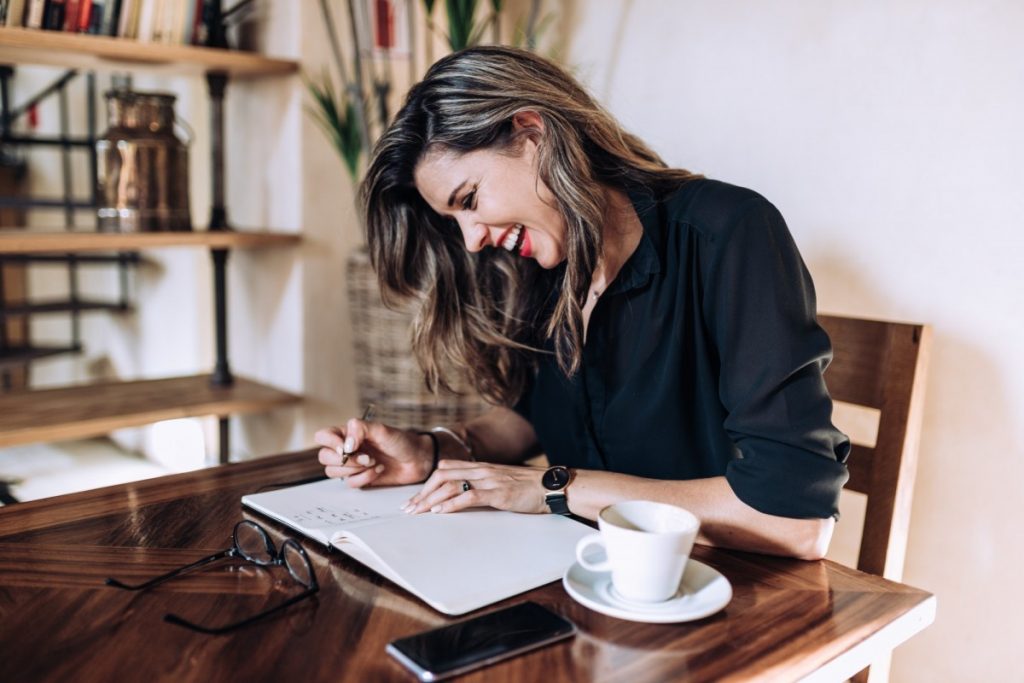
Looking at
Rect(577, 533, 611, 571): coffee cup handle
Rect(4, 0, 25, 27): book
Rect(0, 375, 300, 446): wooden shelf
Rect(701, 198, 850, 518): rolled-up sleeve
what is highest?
Rect(4, 0, 25, 27): book

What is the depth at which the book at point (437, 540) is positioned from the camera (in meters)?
0.86

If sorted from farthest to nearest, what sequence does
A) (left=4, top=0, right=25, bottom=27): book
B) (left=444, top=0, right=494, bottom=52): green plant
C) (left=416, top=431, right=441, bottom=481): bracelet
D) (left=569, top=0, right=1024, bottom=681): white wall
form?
1. (left=444, top=0, right=494, bottom=52): green plant
2. (left=4, top=0, right=25, bottom=27): book
3. (left=569, top=0, right=1024, bottom=681): white wall
4. (left=416, top=431, right=441, bottom=481): bracelet

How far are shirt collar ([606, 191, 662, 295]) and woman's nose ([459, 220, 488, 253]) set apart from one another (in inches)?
7.5

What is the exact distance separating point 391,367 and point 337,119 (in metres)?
0.62

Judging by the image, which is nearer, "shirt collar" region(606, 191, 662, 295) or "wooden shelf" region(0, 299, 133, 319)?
"shirt collar" region(606, 191, 662, 295)

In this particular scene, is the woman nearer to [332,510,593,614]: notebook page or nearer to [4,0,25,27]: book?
[332,510,593,614]: notebook page

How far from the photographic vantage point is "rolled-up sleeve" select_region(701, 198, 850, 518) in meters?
1.00

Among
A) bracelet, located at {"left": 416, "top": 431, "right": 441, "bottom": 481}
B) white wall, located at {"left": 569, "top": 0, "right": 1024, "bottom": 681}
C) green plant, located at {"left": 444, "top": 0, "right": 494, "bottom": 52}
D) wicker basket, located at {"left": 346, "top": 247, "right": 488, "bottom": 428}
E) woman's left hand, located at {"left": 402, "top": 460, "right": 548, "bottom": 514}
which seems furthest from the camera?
wicker basket, located at {"left": 346, "top": 247, "right": 488, "bottom": 428}

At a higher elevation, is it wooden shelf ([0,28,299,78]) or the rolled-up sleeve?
wooden shelf ([0,28,299,78])

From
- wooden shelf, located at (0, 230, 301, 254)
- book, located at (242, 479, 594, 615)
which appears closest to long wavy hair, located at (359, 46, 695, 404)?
book, located at (242, 479, 594, 615)

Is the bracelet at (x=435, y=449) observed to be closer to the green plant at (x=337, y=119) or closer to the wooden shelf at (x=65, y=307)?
the green plant at (x=337, y=119)

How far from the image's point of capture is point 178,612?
2.70ft

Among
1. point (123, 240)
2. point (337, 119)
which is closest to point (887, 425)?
point (337, 119)

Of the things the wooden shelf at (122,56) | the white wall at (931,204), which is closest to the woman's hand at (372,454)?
the white wall at (931,204)
